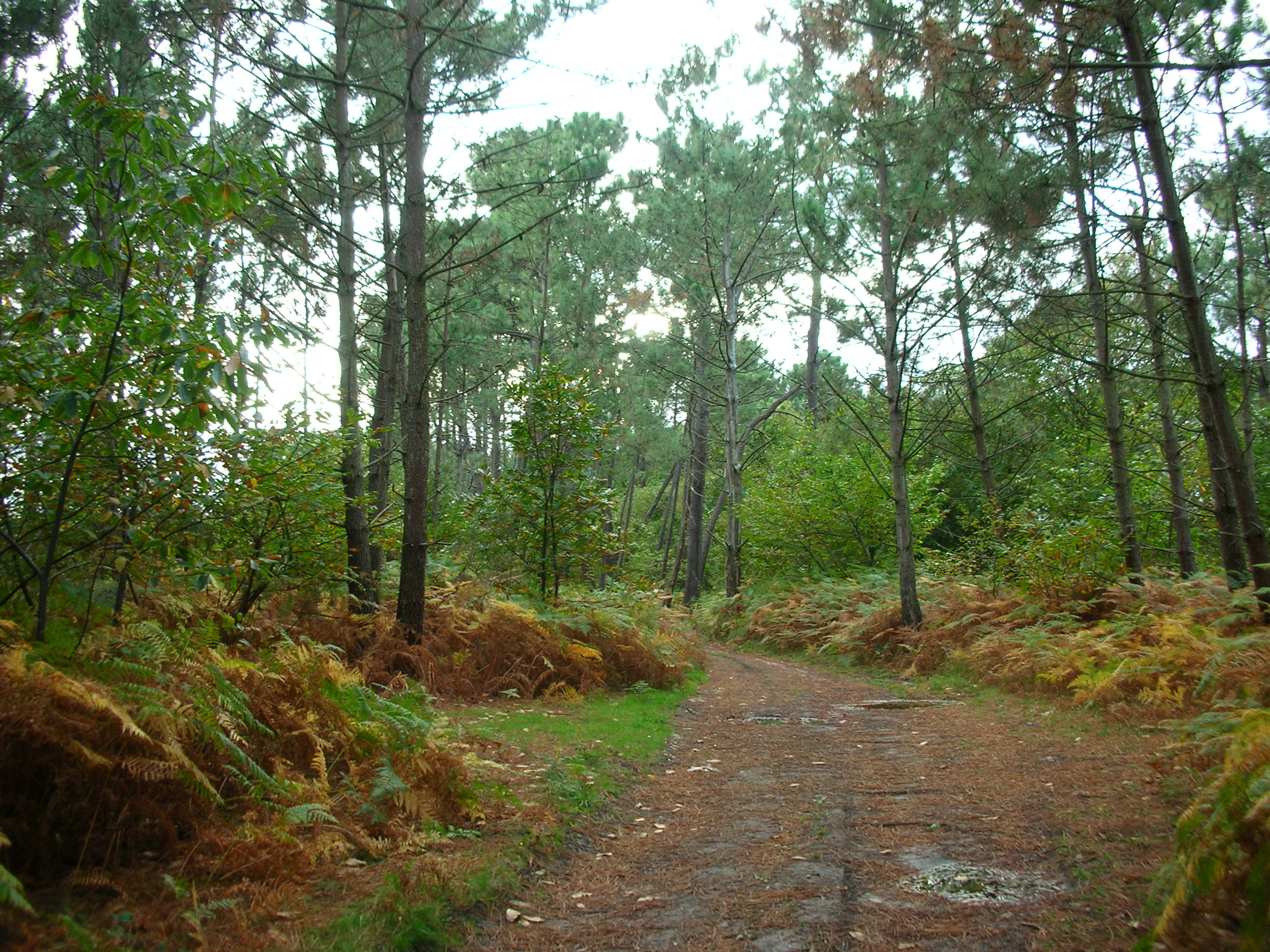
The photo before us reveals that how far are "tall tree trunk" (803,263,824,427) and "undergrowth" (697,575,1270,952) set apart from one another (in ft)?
23.6

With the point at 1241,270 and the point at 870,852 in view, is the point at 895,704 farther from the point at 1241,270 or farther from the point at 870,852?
the point at 1241,270

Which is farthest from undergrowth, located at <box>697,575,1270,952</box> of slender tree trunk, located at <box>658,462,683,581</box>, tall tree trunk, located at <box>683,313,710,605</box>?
slender tree trunk, located at <box>658,462,683,581</box>

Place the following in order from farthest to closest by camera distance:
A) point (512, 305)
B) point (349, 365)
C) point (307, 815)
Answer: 1. point (512, 305)
2. point (349, 365)
3. point (307, 815)

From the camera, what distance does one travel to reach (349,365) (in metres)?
9.92

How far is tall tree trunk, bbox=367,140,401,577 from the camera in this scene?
9.95m

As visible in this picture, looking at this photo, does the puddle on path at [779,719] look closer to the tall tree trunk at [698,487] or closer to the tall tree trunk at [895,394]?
the tall tree trunk at [895,394]

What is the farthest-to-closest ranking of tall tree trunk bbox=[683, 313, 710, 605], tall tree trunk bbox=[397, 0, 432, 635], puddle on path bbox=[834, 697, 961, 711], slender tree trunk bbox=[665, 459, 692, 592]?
slender tree trunk bbox=[665, 459, 692, 592]
tall tree trunk bbox=[683, 313, 710, 605]
puddle on path bbox=[834, 697, 961, 711]
tall tree trunk bbox=[397, 0, 432, 635]

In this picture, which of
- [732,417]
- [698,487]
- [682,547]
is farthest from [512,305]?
[682,547]

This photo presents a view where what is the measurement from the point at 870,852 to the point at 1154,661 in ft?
13.7

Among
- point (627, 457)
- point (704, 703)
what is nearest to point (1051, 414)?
point (704, 703)

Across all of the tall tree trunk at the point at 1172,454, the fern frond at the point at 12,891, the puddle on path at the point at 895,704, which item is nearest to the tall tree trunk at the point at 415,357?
the puddle on path at the point at 895,704

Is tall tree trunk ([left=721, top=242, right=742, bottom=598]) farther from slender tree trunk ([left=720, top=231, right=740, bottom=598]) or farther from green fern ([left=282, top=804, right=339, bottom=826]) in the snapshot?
green fern ([left=282, top=804, right=339, bottom=826])

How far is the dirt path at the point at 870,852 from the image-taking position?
3326mm

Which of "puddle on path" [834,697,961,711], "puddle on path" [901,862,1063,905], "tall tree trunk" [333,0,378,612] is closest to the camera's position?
"puddle on path" [901,862,1063,905]
